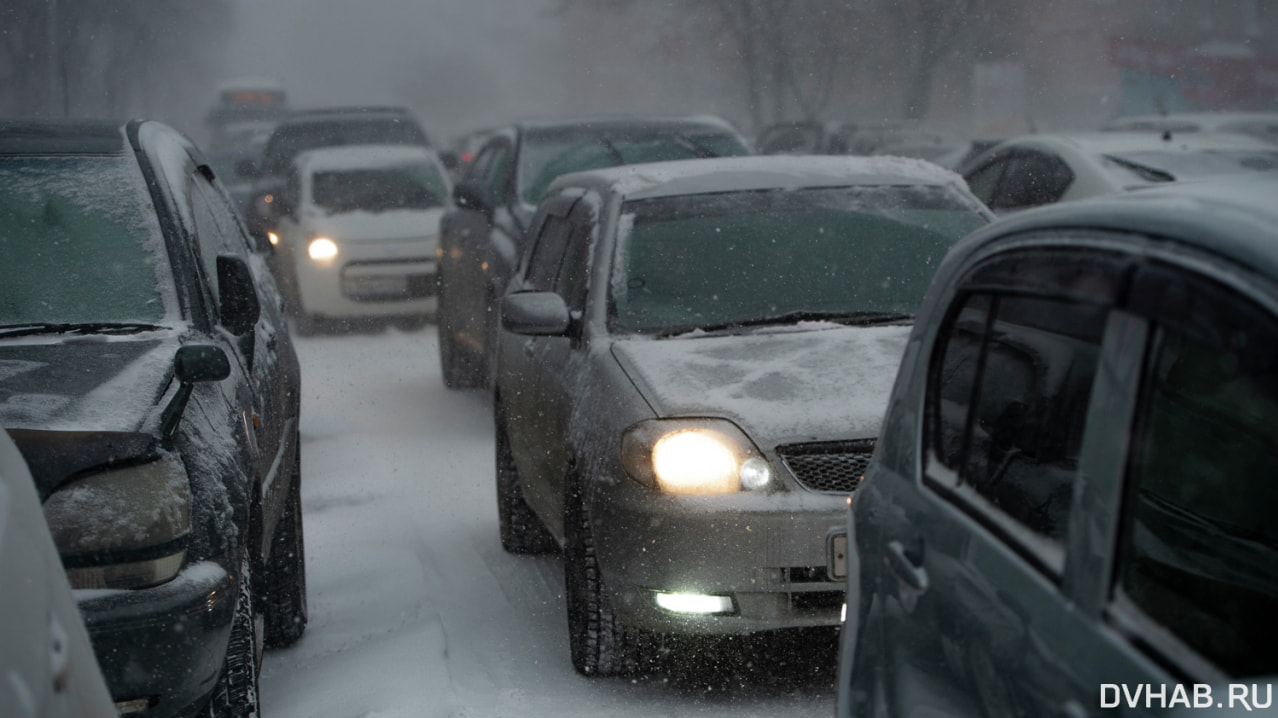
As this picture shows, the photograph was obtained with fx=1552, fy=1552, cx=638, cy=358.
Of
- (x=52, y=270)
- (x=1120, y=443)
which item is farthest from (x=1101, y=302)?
(x=52, y=270)

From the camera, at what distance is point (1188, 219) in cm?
183

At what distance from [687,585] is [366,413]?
630cm

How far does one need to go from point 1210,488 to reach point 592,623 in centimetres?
265

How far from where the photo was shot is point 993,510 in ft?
7.56

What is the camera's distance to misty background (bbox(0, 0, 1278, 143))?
124 ft

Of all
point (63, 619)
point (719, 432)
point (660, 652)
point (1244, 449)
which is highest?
point (1244, 449)

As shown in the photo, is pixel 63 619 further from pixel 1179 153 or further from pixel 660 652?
pixel 1179 153

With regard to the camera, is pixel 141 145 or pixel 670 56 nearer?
pixel 141 145

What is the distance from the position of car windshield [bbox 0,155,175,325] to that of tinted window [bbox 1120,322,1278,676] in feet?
10.3

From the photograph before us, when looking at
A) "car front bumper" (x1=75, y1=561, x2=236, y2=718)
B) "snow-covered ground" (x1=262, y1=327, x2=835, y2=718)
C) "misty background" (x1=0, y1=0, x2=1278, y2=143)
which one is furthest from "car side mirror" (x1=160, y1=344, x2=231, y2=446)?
"misty background" (x1=0, y1=0, x2=1278, y2=143)

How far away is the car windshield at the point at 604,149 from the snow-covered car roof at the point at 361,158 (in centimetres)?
506

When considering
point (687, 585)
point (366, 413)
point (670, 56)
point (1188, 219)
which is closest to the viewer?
point (1188, 219)

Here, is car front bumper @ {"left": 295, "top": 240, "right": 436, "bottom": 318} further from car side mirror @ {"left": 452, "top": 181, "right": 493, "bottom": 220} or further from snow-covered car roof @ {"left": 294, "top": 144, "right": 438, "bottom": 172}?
car side mirror @ {"left": 452, "top": 181, "right": 493, "bottom": 220}

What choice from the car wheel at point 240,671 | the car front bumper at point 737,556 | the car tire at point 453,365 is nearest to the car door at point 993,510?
the car front bumper at point 737,556
